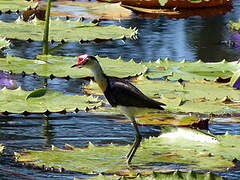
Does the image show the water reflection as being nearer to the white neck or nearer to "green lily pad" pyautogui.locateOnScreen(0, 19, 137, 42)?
"green lily pad" pyautogui.locateOnScreen(0, 19, 137, 42)

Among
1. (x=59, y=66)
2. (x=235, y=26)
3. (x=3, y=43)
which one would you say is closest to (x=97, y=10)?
(x=235, y=26)

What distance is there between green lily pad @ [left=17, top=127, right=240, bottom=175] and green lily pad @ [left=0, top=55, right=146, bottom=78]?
1.28 metres

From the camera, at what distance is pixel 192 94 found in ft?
14.0

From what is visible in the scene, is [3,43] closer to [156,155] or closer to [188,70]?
[188,70]

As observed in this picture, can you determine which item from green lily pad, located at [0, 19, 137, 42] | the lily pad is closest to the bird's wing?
green lily pad, located at [0, 19, 137, 42]

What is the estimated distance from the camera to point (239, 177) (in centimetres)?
308

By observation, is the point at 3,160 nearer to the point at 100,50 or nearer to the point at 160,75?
the point at 160,75

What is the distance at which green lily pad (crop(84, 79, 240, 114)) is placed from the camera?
4020mm

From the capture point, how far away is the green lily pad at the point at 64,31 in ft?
18.2

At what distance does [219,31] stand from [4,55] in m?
1.96

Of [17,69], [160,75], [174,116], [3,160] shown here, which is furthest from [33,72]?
[3,160]

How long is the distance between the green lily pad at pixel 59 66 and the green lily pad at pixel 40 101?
18.4 inches

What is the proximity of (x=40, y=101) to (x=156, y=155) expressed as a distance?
1.01 metres

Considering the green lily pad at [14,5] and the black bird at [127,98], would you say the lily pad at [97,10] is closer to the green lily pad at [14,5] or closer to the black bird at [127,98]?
the green lily pad at [14,5]
